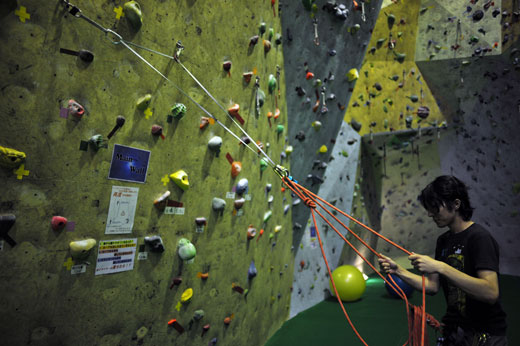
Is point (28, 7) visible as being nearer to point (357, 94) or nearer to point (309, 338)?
point (309, 338)

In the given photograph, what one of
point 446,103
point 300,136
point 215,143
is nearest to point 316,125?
point 300,136

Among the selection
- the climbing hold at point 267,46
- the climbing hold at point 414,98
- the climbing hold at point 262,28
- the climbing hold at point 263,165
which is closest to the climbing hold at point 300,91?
the climbing hold at point 267,46

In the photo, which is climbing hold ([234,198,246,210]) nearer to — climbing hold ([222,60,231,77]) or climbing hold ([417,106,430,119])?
climbing hold ([222,60,231,77])

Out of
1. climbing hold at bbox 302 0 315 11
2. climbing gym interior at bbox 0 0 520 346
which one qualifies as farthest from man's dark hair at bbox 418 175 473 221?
climbing hold at bbox 302 0 315 11

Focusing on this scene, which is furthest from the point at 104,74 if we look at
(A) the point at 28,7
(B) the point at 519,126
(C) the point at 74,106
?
(B) the point at 519,126

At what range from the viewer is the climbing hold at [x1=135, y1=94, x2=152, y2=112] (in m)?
1.28

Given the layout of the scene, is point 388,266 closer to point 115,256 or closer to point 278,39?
point 115,256

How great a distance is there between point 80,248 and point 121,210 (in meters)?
0.21

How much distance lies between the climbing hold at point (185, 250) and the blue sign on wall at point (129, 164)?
1.26ft

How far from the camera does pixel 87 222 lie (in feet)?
3.74

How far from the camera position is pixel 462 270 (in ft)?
3.79

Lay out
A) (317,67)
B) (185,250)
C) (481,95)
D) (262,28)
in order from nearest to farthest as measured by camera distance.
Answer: (185,250) < (262,28) < (317,67) < (481,95)

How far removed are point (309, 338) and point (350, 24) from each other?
2.98 meters

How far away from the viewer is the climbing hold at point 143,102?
128 centimetres
